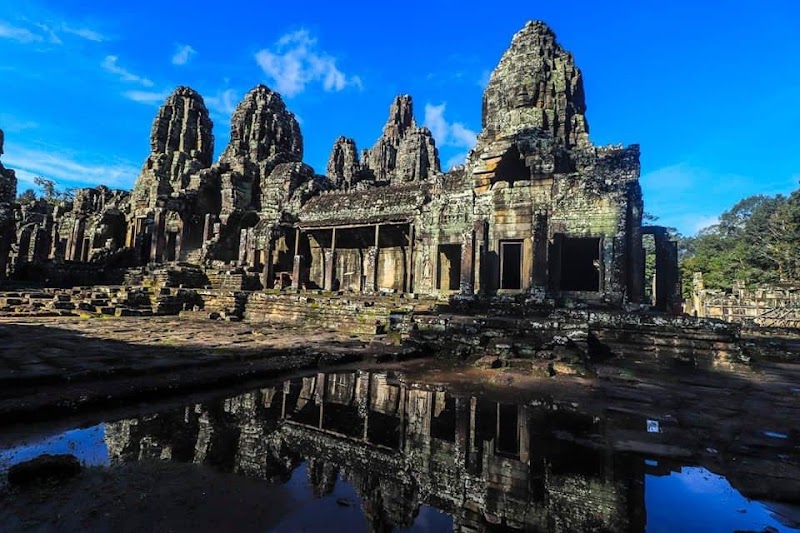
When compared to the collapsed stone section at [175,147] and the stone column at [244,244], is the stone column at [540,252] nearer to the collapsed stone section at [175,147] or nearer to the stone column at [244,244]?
the stone column at [244,244]

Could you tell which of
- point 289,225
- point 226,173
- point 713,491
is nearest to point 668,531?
point 713,491

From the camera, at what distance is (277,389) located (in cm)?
554

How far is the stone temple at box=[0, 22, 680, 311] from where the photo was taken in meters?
14.7

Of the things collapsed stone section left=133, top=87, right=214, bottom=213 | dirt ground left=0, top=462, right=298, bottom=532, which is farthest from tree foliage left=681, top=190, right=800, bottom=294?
collapsed stone section left=133, top=87, right=214, bottom=213

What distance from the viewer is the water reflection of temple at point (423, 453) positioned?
103 inches

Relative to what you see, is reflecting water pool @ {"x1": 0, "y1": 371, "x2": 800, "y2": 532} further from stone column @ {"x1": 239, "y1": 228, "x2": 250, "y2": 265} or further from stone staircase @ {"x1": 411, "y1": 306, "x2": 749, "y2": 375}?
stone column @ {"x1": 239, "y1": 228, "x2": 250, "y2": 265}

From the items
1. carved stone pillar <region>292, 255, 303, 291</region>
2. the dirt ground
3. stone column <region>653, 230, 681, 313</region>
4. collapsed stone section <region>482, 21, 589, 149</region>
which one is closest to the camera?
the dirt ground

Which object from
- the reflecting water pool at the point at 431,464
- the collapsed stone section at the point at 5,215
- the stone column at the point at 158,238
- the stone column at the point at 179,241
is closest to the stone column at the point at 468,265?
the reflecting water pool at the point at 431,464

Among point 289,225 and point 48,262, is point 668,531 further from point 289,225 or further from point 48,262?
point 48,262

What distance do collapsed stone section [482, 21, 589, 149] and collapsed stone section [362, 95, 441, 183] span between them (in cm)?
1723

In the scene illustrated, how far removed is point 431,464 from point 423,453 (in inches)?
8.9

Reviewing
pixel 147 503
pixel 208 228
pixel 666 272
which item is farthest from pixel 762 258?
pixel 147 503

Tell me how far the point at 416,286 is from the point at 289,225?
8840mm

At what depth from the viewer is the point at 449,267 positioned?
19.6 meters
